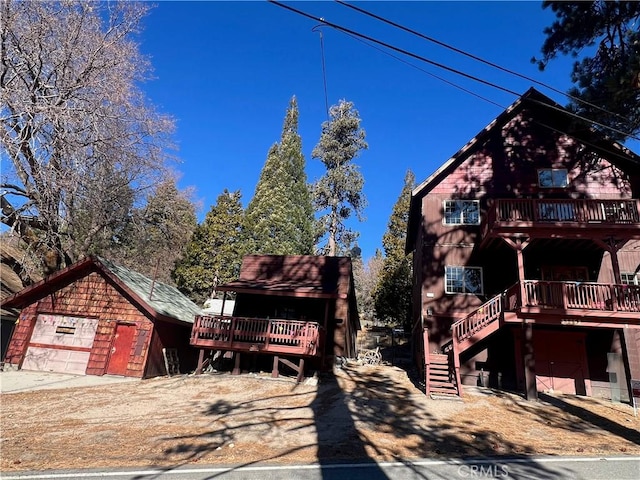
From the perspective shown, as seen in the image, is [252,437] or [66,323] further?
[66,323]

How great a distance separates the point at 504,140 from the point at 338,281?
35.4ft

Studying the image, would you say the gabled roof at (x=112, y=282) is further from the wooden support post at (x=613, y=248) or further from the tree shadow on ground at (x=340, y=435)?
the wooden support post at (x=613, y=248)

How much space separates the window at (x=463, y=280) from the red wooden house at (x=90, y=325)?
12987 millimetres

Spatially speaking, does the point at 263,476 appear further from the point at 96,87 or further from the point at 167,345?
the point at 96,87

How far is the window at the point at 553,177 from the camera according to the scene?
1688 cm

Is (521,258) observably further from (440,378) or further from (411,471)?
(411,471)

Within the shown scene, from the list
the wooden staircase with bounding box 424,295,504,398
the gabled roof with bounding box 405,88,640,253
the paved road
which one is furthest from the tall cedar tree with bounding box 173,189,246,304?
the paved road

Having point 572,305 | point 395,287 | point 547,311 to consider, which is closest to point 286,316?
point 547,311

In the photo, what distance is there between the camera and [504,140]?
58.6 ft

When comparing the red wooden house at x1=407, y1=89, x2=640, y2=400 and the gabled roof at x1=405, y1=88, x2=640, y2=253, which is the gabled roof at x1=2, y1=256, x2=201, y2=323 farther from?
the gabled roof at x1=405, y1=88, x2=640, y2=253

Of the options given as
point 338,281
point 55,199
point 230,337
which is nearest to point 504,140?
point 338,281

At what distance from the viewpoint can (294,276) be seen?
773 inches

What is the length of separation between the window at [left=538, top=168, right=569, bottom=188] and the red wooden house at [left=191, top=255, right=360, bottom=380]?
10091 millimetres

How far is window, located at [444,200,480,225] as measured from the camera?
17.2 metres
